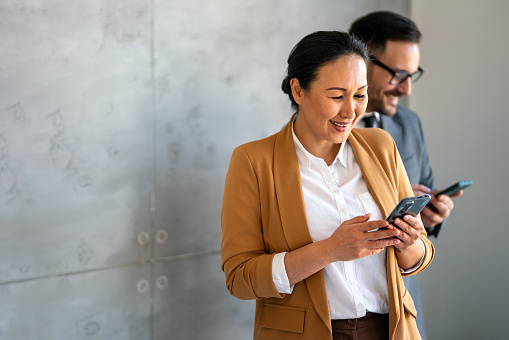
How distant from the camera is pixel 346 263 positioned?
1.64 meters

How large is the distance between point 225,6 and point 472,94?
4.95ft

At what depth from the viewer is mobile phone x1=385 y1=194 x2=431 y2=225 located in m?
1.43

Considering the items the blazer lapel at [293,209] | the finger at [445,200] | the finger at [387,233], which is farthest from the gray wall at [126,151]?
the finger at [387,233]

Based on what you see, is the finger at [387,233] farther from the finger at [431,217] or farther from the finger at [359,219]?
the finger at [431,217]

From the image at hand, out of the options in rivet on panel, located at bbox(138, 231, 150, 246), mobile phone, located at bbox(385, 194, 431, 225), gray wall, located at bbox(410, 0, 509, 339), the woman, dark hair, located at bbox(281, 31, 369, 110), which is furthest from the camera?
gray wall, located at bbox(410, 0, 509, 339)

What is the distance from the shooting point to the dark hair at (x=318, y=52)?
5.54ft

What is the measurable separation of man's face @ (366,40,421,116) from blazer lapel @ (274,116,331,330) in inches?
29.4

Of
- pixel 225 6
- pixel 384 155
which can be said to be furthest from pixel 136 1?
pixel 384 155

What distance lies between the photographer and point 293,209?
166 cm

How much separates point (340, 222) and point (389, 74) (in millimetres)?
973

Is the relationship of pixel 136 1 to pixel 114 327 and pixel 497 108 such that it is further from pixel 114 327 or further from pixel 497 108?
pixel 497 108

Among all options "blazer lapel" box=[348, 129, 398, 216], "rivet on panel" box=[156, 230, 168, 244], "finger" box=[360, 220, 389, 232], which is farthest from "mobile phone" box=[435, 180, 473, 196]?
"rivet on panel" box=[156, 230, 168, 244]

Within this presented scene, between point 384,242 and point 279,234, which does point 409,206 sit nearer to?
point 384,242

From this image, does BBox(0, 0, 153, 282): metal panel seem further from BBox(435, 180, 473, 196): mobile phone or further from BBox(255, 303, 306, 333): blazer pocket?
BBox(435, 180, 473, 196): mobile phone
